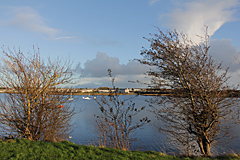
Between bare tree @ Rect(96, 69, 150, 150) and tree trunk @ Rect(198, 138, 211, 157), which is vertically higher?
bare tree @ Rect(96, 69, 150, 150)

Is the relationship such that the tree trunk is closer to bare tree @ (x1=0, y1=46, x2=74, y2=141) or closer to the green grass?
the green grass

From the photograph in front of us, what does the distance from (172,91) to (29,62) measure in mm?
6657

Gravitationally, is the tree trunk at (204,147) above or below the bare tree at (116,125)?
below

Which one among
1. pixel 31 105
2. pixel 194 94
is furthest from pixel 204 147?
pixel 31 105

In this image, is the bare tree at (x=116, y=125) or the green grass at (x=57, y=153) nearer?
the green grass at (x=57, y=153)

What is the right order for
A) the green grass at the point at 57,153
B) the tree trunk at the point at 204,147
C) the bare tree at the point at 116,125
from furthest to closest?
the bare tree at the point at 116,125 < the tree trunk at the point at 204,147 < the green grass at the point at 57,153

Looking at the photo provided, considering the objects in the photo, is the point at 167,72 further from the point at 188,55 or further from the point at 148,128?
the point at 148,128

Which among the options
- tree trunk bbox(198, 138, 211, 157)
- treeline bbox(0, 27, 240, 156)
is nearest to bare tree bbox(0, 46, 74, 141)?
treeline bbox(0, 27, 240, 156)

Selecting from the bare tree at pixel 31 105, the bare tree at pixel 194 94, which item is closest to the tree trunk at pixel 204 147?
the bare tree at pixel 194 94

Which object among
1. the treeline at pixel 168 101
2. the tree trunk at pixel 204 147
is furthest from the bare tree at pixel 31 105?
the tree trunk at pixel 204 147

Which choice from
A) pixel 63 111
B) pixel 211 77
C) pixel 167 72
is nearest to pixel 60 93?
pixel 63 111

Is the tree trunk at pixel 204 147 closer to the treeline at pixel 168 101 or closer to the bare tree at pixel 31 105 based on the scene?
the treeline at pixel 168 101

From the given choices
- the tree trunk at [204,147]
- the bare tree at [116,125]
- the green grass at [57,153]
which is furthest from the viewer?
the bare tree at [116,125]

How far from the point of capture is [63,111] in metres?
9.07
